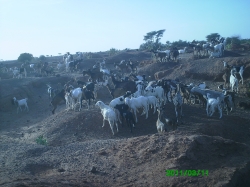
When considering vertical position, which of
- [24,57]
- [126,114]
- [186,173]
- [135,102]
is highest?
[24,57]

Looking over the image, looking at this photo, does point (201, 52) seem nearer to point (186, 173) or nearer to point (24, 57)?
point (186, 173)

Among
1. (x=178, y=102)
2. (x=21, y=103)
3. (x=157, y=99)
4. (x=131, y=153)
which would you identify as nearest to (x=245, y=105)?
(x=178, y=102)

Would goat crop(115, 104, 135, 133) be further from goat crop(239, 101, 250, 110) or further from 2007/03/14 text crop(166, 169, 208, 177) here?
goat crop(239, 101, 250, 110)

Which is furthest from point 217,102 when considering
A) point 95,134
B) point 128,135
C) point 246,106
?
point 95,134

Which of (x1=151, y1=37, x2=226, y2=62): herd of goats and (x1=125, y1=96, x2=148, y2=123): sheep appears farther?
(x1=151, y1=37, x2=226, y2=62): herd of goats

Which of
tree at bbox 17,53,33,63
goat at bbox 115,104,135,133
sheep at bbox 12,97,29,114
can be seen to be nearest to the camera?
goat at bbox 115,104,135,133

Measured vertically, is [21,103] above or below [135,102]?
below

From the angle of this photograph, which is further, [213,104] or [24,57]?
[24,57]

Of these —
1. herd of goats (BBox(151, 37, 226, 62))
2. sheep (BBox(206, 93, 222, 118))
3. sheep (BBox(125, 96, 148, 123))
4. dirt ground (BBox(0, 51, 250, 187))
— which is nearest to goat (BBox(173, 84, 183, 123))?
dirt ground (BBox(0, 51, 250, 187))

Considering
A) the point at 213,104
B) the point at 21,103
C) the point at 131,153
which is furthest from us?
the point at 21,103

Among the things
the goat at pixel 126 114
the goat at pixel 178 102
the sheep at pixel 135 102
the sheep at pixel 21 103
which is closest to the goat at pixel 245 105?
the goat at pixel 178 102

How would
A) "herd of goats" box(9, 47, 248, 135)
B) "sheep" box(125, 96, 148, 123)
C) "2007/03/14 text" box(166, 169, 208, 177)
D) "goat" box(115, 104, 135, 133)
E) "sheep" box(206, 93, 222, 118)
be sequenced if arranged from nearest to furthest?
"2007/03/14 text" box(166, 169, 208, 177) < "goat" box(115, 104, 135, 133) < "herd of goats" box(9, 47, 248, 135) < "sheep" box(206, 93, 222, 118) < "sheep" box(125, 96, 148, 123)

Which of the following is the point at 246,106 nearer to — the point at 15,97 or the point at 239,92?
the point at 239,92

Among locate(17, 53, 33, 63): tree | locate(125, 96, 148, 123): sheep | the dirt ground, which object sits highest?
locate(17, 53, 33, 63): tree
